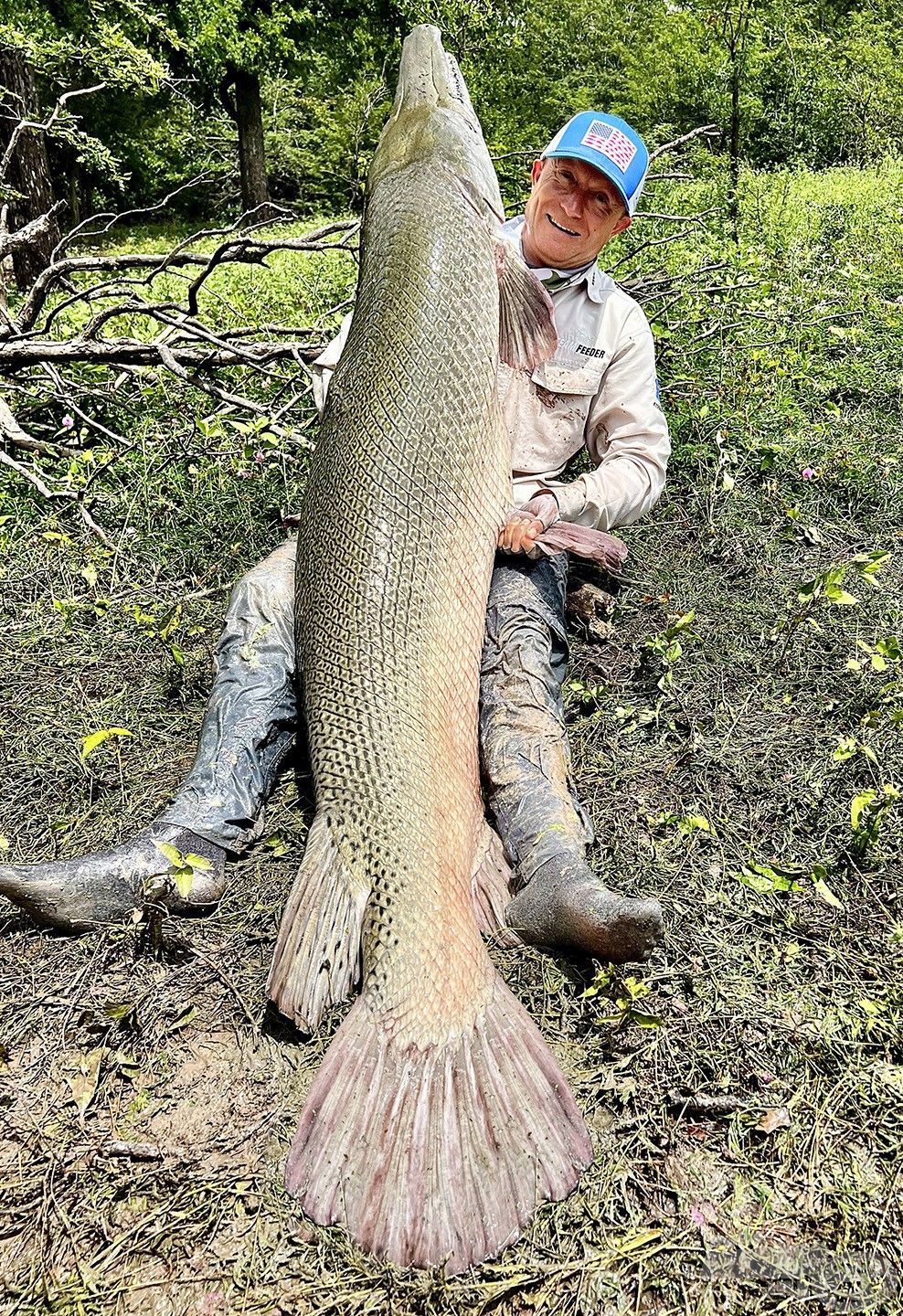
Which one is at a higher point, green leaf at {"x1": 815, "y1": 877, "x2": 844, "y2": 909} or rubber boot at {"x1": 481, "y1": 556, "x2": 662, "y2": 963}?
rubber boot at {"x1": 481, "y1": 556, "x2": 662, "y2": 963}

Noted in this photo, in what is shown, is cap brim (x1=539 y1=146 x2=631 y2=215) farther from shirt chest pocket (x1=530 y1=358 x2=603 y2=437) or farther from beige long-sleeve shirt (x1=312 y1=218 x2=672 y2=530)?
shirt chest pocket (x1=530 y1=358 x2=603 y2=437)

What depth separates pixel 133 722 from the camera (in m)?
2.94

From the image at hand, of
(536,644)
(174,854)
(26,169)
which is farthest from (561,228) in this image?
(26,169)

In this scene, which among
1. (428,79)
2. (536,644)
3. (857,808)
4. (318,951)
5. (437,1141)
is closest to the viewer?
(437,1141)

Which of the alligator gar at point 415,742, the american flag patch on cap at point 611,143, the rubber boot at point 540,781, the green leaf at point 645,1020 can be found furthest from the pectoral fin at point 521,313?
the green leaf at point 645,1020

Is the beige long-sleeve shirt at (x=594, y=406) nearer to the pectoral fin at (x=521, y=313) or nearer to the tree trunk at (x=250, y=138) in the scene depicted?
the pectoral fin at (x=521, y=313)

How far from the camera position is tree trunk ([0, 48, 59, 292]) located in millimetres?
7012

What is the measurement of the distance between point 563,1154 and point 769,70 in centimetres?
1816

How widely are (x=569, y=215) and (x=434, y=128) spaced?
0.65 metres

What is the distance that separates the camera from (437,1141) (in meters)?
1.61

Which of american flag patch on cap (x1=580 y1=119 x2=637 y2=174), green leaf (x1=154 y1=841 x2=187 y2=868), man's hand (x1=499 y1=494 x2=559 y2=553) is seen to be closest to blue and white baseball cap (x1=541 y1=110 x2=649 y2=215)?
american flag patch on cap (x1=580 y1=119 x2=637 y2=174)

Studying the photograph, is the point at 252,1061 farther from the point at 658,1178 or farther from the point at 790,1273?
the point at 790,1273

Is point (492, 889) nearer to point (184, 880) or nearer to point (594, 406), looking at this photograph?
point (184, 880)

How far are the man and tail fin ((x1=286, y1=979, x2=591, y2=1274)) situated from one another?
365mm
